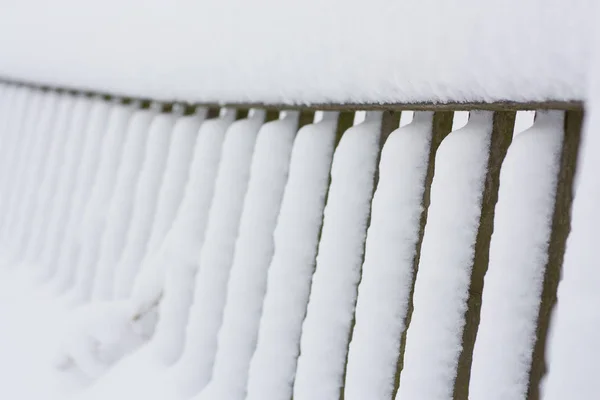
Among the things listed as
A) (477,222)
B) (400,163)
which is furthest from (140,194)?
(477,222)

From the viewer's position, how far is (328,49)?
46.5 inches

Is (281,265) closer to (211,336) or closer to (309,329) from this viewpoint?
(309,329)

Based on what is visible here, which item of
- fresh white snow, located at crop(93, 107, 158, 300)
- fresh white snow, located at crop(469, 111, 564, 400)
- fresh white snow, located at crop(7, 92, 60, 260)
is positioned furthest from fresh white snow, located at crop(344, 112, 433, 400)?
fresh white snow, located at crop(7, 92, 60, 260)

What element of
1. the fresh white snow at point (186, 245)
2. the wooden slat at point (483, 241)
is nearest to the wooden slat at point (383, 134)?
the wooden slat at point (483, 241)

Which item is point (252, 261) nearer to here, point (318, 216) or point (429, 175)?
point (318, 216)

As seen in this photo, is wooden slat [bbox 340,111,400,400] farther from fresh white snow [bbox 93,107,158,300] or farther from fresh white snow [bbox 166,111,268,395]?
fresh white snow [bbox 93,107,158,300]

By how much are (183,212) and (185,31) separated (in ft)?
1.67

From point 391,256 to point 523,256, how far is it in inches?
11.1

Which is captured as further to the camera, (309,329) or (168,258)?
(168,258)

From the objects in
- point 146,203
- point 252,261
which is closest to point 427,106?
point 252,261

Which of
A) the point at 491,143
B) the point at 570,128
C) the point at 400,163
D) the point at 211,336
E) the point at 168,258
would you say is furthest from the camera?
the point at 168,258

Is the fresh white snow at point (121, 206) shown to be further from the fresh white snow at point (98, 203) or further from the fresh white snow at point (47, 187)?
the fresh white snow at point (47, 187)

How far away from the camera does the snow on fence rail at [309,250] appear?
0.96 meters

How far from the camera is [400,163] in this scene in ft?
3.81
